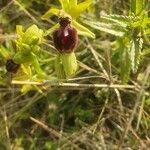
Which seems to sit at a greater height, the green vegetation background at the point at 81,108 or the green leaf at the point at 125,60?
the green leaf at the point at 125,60

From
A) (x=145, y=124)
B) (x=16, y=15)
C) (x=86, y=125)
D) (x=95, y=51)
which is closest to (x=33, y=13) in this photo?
(x=16, y=15)

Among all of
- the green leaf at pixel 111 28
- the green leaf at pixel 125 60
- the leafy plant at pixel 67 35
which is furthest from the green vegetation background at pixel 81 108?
the leafy plant at pixel 67 35

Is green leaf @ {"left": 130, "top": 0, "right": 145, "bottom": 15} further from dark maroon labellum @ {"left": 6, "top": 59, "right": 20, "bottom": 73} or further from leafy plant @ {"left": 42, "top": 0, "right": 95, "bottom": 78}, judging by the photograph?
dark maroon labellum @ {"left": 6, "top": 59, "right": 20, "bottom": 73}

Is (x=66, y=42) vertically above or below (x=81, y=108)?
above

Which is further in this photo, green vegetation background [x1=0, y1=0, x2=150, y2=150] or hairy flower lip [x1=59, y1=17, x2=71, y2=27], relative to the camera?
green vegetation background [x1=0, y1=0, x2=150, y2=150]

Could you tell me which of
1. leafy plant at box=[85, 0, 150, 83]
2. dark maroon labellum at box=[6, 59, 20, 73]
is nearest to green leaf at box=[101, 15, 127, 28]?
leafy plant at box=[85, 0, 150, 83]

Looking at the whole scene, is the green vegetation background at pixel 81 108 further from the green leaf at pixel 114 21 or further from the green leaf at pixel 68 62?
the green leaf at pixel 68 62

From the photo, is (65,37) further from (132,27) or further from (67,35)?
(132,27)

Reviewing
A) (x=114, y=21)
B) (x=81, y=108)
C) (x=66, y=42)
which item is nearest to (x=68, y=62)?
(x=66, y=42)

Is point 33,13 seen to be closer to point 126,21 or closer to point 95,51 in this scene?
point 95,51
